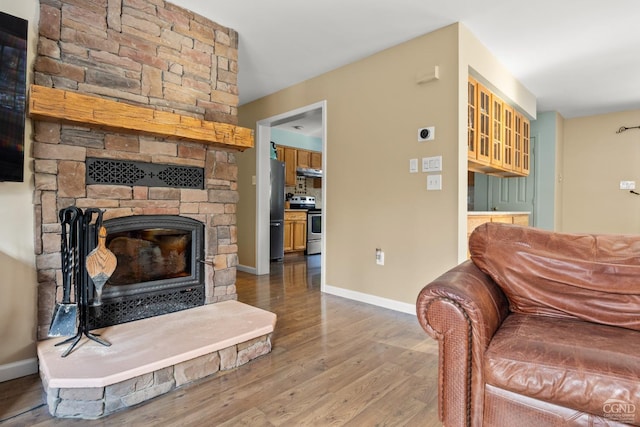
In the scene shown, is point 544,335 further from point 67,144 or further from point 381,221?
point 67,144

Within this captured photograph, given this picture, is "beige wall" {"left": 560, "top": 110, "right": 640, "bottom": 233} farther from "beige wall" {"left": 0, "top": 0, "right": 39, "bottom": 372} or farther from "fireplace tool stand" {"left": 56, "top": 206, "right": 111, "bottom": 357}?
"beige wall" {"left": 0, "top": 0, "right": 39, "bottom": 372}

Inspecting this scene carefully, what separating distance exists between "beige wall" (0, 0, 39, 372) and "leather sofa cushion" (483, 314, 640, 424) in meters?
2.39

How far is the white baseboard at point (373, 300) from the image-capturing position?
3137 mm

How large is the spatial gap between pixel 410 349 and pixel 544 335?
1137 millimetres

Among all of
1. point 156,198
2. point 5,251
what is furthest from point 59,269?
point 156,198

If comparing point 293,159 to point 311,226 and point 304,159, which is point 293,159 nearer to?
point 304,159

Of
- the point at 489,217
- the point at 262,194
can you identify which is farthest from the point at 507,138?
the point at 262,194

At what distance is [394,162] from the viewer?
10.6 ft

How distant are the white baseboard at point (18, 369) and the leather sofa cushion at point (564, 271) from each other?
2526 mm

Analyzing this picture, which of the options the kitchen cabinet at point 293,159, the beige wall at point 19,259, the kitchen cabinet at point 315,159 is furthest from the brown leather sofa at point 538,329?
the kitchen cabinet at point 315,159

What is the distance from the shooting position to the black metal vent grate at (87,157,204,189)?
219 centimetres

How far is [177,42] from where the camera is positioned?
2.58 metres

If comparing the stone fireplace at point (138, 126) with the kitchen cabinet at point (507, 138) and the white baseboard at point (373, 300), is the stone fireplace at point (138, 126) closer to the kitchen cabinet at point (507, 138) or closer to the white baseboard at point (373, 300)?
the white baseboard at point (373, 300)

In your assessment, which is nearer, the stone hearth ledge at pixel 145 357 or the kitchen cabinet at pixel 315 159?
the stone hearth ledge at pixel 145 357
